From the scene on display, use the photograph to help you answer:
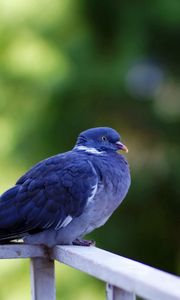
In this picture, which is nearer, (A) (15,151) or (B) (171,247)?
(A) (15,151)

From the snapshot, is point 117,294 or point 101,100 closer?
point 117,294

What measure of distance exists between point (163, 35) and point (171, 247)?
1744mm

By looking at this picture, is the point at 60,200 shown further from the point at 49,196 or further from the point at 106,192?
the point at 106,192

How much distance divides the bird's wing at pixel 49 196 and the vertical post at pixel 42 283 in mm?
410

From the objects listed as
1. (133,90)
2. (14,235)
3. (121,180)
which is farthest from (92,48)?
(14,235)

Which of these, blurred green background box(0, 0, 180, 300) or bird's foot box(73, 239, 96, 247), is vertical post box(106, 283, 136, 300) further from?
blurred green background box(0, 0, 180, 300)

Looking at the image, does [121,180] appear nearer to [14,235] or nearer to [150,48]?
[14,235]

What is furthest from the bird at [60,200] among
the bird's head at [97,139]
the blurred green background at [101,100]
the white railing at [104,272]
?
the blurred green background at [101,100]

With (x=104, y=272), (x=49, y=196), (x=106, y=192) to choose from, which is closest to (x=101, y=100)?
(x=106, y=192)

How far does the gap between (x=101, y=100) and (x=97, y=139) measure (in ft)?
10.9

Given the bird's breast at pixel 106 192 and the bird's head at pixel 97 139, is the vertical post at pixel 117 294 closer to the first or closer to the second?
the bird's breast at pixel 106 192

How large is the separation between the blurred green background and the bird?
2896 mm

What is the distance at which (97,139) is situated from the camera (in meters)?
3.04

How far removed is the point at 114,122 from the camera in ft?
21.0
